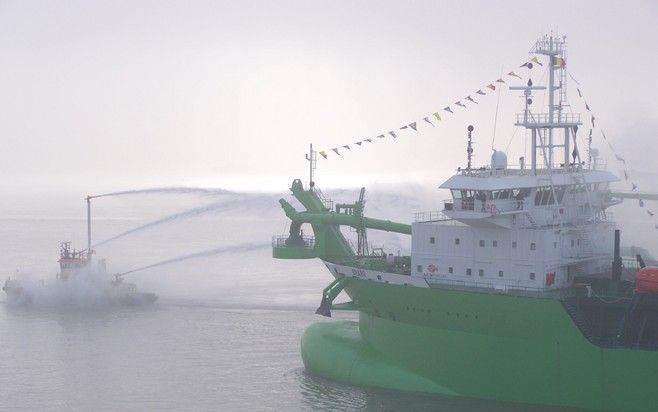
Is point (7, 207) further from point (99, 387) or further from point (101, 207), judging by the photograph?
point (99, 387)

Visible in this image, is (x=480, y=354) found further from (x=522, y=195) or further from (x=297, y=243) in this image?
(x=297, y=243)

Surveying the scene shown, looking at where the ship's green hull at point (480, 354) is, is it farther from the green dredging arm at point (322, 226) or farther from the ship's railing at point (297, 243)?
the ship's railing at point (297, 243)

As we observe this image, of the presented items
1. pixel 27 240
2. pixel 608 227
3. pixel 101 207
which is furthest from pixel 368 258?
pixel 101 207

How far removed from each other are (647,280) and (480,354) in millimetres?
5185

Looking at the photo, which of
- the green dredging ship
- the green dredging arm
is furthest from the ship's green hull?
the green dredging arm

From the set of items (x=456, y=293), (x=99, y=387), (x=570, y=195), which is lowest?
(x=99, y=387)

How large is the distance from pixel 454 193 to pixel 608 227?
535cm

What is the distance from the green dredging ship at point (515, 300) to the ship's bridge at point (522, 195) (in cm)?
5

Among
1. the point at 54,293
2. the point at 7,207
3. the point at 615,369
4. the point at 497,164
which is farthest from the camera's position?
the point at 7,207

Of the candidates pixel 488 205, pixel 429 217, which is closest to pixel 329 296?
pixel 429 217

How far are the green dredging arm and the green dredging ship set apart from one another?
151cm

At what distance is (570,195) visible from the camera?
108 feet

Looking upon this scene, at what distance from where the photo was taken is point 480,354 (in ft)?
99.5

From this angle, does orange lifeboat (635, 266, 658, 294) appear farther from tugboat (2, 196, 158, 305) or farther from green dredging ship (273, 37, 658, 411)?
tugboat (2, 196, 158, 305)
